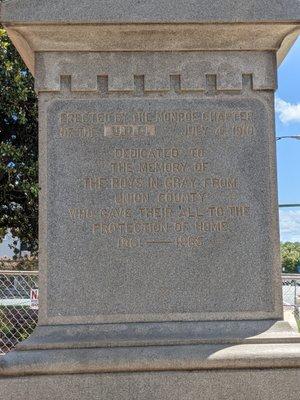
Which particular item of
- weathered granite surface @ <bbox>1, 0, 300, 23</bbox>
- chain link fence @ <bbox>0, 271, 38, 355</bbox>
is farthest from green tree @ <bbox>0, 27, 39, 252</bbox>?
weathered granite surface @ <bbox>1, 0, 300, 23</bbox>

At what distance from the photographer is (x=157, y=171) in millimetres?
4676

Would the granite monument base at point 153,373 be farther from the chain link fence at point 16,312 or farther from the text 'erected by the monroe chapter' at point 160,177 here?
the chain link fence at point 16,312

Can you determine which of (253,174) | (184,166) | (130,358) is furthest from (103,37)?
(130,358)

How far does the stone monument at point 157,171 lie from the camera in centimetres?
448

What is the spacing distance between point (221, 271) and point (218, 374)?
796 mm

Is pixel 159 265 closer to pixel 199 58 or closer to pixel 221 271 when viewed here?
pixel 221 271

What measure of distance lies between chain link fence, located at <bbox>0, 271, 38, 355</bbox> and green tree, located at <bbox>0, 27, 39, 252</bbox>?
154 centimetres

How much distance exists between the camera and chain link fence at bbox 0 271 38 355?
10180 millimetres

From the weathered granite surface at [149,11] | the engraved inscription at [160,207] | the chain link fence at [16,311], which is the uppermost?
the weathered granite surface at [149,11]

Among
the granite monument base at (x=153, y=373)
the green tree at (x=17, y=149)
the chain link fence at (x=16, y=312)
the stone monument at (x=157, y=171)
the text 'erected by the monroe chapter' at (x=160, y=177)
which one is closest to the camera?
the granite monument base at (x=153, y=373)

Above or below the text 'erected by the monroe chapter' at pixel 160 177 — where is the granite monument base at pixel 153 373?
below

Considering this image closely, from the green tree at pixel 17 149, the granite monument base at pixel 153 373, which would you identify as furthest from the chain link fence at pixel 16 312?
the granite monument base at pixel 153 373

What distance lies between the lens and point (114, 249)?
455 cm

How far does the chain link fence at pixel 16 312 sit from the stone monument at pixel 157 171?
216 inches
